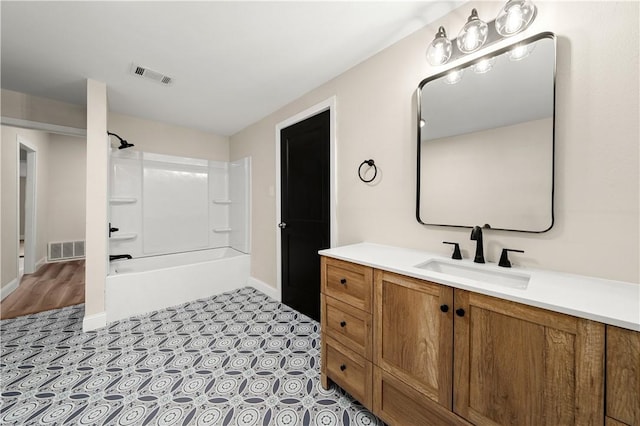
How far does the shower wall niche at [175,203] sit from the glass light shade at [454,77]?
2.74 m

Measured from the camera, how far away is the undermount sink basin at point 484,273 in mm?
1143

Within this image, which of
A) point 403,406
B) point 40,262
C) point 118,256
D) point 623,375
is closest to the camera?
point 623,375

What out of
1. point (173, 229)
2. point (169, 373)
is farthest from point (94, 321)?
point (173, 229)

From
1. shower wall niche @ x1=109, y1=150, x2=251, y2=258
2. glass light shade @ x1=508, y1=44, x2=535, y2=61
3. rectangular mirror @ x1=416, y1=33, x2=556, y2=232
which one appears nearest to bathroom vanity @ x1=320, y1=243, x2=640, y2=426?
rectangular mirror @ x1=416, y1=33, x2=556, y2=232

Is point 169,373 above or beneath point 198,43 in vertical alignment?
beneath

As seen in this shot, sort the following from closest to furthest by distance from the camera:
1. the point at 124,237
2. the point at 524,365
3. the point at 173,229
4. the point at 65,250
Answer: the point at 524,365
the point at 124,237
the point at 173,229
the point at 65,250

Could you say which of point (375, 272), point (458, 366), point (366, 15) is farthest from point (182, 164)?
point (458, 366)

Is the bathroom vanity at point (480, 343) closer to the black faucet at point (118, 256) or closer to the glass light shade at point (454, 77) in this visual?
the glass light shade at point (454, 77)

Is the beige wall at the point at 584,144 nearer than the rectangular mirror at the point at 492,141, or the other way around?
the beige wall at the point at 584,144

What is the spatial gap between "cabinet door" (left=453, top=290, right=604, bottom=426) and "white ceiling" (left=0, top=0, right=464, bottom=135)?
1657 millimetres

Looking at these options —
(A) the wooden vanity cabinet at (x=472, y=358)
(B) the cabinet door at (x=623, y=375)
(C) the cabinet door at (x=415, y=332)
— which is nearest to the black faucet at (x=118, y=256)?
(A) the wooden vanity cabinet at (x=472, y=358)

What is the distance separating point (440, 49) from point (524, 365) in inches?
61.7

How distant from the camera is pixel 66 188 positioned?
5027 mm

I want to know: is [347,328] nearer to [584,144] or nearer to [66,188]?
[584,144]
